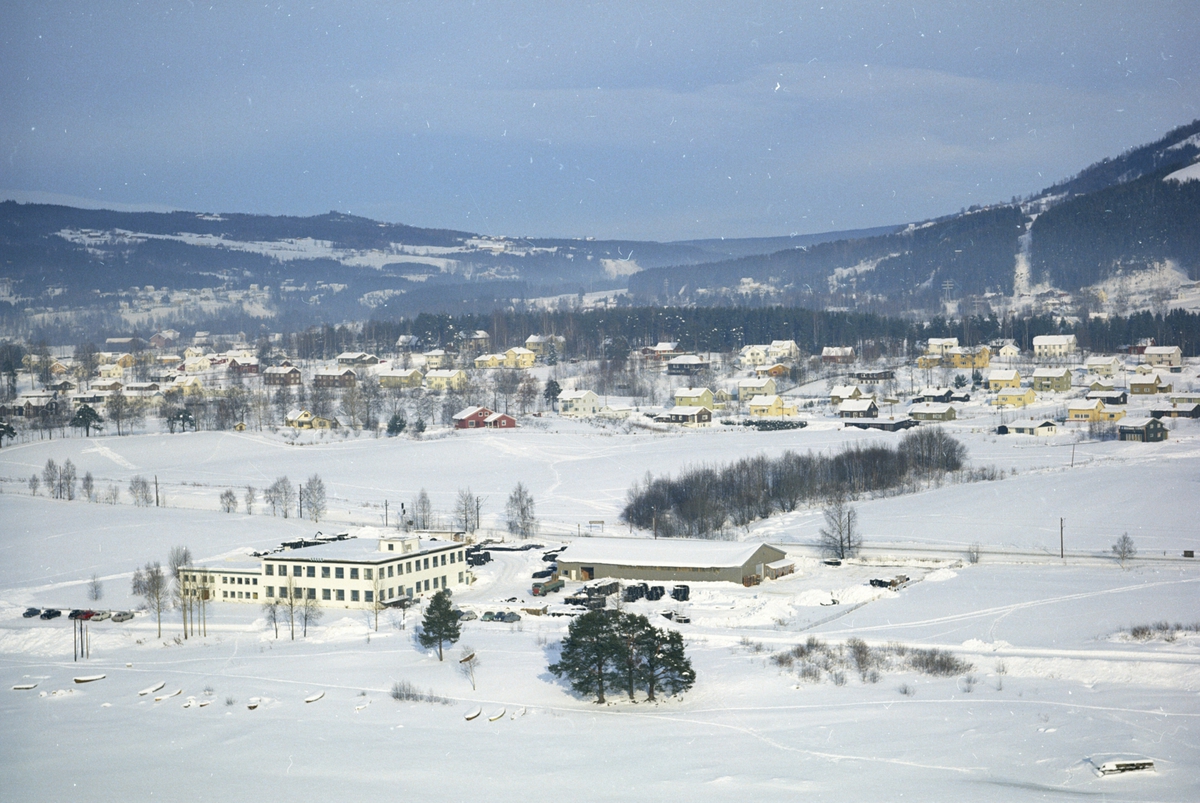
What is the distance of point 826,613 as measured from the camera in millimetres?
23234

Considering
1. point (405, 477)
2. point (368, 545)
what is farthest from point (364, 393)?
point (368, 545)

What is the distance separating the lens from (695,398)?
56938 mm

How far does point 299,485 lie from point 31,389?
105ft

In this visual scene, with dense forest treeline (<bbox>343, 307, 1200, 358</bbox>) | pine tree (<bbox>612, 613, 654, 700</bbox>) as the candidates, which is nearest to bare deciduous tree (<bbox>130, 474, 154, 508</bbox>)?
pine tree (<bbox>612, 613, 654, 700</bbox>)

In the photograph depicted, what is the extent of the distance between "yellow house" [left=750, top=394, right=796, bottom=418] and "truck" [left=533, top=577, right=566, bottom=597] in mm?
29457

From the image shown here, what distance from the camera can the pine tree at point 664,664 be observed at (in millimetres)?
17375

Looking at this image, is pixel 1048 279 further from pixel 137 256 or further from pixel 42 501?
pixel 137 256

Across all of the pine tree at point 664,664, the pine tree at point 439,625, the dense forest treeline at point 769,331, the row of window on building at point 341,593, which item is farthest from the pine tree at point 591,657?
the dense forest treeline at point 769,331

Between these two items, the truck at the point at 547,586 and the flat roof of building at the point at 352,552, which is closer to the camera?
the flat roof of building at the point at 352,552

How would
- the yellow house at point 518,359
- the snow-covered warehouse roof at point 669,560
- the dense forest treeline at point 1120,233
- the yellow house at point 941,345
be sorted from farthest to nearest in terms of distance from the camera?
the dense forest treeline at point 1120,233, the yellow house at point 518,359, the yellow house at point 941,345, the snow-covered warehouse roof at point 669,560

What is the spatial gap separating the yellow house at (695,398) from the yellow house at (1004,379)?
49.5 feet

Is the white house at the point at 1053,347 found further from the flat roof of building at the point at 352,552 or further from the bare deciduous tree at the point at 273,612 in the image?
the bare deciduous tree at the point at 273,612

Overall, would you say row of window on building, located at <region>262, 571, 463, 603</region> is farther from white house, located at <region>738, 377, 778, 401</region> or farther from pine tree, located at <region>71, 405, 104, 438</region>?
white house, located at <region>738, 377, 778, 401</region>

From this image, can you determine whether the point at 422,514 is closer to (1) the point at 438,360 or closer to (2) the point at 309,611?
(2) the point at 309,611
